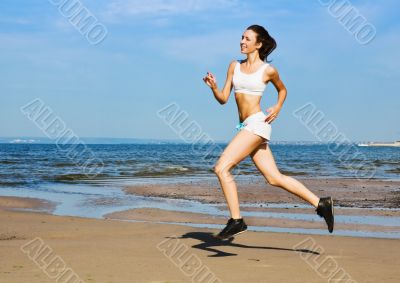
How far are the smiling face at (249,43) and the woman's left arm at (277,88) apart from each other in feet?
0.89

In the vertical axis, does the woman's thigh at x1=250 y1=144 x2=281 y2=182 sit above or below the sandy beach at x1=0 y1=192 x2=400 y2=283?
above

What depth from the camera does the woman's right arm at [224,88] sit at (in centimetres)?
580

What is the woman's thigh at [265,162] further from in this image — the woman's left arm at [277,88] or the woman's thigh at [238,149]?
the woman's left arm at [277,88]

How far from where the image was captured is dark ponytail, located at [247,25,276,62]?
6.09 m

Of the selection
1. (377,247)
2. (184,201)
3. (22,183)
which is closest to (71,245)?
(377,247)

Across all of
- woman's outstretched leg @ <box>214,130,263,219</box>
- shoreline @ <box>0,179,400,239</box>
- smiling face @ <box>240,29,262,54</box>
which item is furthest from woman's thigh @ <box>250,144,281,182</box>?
shoreline @ <box>0,179,400,239</box>

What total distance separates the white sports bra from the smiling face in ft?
0.70

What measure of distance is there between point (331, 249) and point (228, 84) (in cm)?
232

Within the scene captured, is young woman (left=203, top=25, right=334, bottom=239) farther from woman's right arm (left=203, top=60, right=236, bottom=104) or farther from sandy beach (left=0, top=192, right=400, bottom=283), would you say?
sandy beach (left=0, top=192, right=400, bottom=283)

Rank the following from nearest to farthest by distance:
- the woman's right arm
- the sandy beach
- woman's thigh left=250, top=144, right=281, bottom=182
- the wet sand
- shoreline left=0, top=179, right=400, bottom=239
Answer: the sandy beach
the woman's right arm
woman's thigh left=250, top=144, right=281, bottom=182
shoreline left=0, top=179, right=400, bottom=239
the wet sand

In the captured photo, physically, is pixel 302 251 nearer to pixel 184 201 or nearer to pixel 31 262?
pixel 31 262

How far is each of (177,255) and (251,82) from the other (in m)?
1.92

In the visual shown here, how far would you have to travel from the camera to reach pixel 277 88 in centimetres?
618

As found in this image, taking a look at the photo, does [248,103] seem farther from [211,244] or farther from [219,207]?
[219,207]
